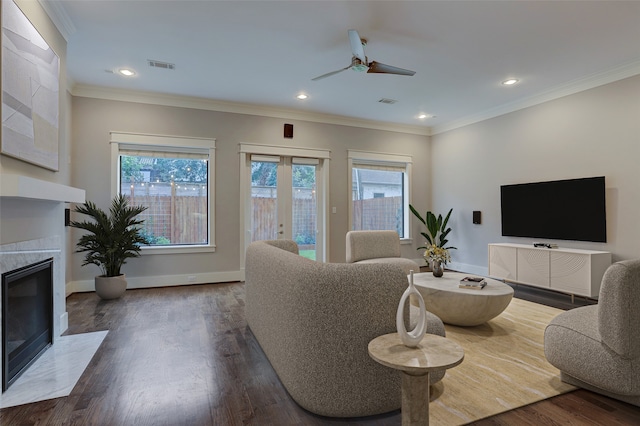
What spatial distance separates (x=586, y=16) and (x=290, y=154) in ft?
13.6

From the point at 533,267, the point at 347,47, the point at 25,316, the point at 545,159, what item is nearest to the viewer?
the point at 25,316

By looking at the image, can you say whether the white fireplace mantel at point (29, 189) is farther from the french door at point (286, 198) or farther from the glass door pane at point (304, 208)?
the glass door pane at point (304, 208)

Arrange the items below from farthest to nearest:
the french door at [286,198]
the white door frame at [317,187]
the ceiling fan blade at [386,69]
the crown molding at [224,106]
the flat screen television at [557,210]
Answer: the french door at [286,198], the white door frame at [317,187], the crown molding at [224,106], the flat screen television at [557,210], the ceiling fan blade at [386,69]

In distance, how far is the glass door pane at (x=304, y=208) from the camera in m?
6.03

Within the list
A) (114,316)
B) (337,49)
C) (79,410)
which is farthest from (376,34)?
(114,316)

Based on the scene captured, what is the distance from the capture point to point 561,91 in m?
4.73

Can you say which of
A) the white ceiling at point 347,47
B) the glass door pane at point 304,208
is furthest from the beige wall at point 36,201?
the glass door pane at point 304,208

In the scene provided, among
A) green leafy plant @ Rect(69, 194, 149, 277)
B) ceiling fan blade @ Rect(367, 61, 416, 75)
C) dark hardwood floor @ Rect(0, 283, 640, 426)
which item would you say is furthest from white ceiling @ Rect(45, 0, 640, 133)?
dark hardwood floor @ Rect(0, 283, 640, 426)

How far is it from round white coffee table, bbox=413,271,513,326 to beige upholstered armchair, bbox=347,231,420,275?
1760 millimetres

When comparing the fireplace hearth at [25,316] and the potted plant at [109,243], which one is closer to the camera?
the fireplace hearth at [25,316]

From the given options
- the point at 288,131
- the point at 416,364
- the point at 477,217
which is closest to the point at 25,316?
the point at 416,364

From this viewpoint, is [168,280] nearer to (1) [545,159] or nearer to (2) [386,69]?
(2) [386,69]

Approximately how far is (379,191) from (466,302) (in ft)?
12.9

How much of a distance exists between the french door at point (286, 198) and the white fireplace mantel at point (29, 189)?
3068 mm
